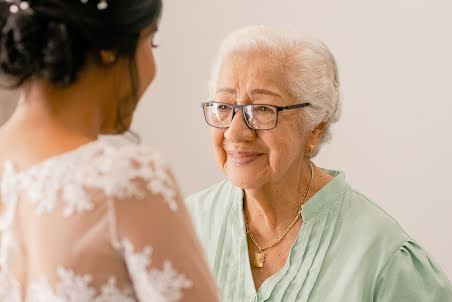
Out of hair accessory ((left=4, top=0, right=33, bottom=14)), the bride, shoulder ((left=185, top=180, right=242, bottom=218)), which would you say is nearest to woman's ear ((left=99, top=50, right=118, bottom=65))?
the bride

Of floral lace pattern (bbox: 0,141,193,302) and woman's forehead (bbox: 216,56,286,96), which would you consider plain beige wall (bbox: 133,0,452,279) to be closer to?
woman's forehead (bbox: 216,56,286,96)

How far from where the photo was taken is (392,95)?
298 centimetres

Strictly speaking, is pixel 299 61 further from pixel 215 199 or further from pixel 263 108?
pixel 215 199

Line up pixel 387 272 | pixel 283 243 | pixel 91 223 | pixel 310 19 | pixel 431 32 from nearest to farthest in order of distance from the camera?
pixel 91 223 < pixel 387 272 < pixel 283 243 < pixel 431 32 < pixel 310 19

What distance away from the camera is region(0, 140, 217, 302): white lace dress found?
891mm

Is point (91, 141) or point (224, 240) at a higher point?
point (91, 141)

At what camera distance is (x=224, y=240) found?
1918mm

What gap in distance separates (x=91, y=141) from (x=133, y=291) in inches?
9.3

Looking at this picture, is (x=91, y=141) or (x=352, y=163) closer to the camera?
(x=91, y=141)

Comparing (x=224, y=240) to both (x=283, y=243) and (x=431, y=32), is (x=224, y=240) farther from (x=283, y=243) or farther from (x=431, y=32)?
(x=431, y=32)

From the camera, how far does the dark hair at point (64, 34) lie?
34.9 inches

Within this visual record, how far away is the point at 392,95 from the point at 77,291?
2.38m

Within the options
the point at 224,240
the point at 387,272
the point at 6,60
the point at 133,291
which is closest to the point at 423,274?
the point at 387,272

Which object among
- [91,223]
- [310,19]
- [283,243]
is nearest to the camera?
[91,223]
